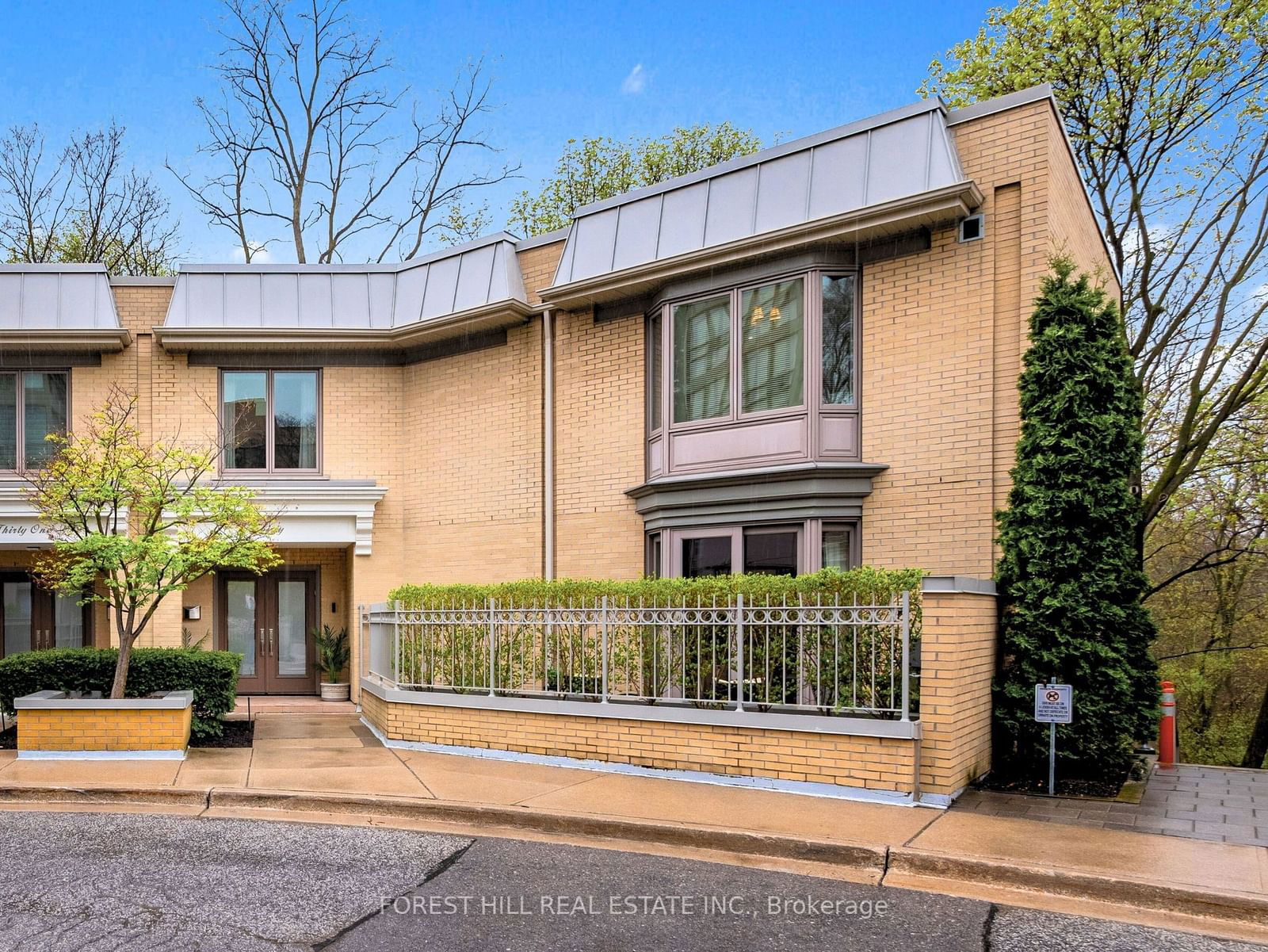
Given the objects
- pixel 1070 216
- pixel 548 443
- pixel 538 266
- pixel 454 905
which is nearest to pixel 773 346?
pixel 1070 216

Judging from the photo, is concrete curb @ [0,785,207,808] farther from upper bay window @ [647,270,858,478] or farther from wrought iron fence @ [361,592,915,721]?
upper bay window @ [647,270,858,478]

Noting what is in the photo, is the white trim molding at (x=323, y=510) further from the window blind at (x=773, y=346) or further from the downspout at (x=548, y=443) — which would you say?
the window blind at (x=773, y=346)

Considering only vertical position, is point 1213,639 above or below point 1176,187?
below

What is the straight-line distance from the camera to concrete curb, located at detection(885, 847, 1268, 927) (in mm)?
5297

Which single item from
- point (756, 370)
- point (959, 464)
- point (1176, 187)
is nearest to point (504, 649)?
point (756, 370)

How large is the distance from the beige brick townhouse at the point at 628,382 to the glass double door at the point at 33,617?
0.15ft

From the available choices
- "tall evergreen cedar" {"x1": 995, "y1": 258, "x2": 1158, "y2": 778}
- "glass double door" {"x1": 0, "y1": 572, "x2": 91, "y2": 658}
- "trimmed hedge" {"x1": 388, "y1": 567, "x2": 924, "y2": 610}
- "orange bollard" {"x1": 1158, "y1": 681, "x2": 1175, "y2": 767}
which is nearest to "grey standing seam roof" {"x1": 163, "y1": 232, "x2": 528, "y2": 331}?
"glass double door" {"x1": 0, "y1": 572, "x2": 91, "y2": 658}

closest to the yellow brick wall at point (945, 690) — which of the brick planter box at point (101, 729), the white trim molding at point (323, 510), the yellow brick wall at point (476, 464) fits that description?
the yellow brick wall at point (476, 464)

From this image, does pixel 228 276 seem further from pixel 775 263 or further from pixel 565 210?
pixel 565 210

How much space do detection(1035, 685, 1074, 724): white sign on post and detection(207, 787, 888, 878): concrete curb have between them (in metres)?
2.64

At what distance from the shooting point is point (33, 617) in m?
15.9

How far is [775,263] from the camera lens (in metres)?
10.9

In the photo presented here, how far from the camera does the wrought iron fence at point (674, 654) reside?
781 centimetres

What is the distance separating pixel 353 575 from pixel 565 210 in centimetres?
1841
